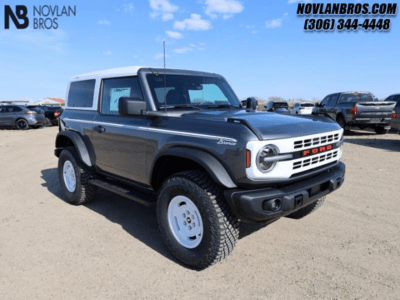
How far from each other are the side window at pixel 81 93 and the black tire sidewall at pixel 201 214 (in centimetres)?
222

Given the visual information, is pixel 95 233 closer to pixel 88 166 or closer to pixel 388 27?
pixel 88 166

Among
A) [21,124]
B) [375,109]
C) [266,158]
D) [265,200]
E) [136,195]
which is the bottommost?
[21,124]

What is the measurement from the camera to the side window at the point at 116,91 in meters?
3.80

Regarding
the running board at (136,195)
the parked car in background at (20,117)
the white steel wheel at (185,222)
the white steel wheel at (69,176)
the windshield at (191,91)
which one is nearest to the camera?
the white steel wheel at (185,222)

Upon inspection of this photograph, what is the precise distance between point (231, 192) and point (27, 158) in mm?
8915

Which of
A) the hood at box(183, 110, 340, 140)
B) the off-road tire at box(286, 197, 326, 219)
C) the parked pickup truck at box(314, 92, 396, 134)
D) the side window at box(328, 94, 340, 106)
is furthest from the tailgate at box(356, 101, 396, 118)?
the hood at box(183, 110, 340, 140)

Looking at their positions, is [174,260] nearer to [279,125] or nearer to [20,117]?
[279,125]

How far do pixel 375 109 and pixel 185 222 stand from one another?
11.8m

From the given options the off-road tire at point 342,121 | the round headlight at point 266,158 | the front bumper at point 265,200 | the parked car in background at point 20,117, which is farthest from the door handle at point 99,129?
the parked car in background at point 20,117

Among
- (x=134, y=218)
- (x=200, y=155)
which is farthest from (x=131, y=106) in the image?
(x=134, y=218)

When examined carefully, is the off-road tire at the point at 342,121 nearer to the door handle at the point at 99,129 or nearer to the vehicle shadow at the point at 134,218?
the vehicle shadow at the point at 134,218

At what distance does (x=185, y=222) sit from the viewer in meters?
3.24

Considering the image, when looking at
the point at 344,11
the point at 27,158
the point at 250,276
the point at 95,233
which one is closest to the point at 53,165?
the point at 27,158

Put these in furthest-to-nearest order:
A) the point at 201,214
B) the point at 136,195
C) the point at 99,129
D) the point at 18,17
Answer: the point at 18,17, the point at 99,129, the point at 136,195, the point at 201,214
